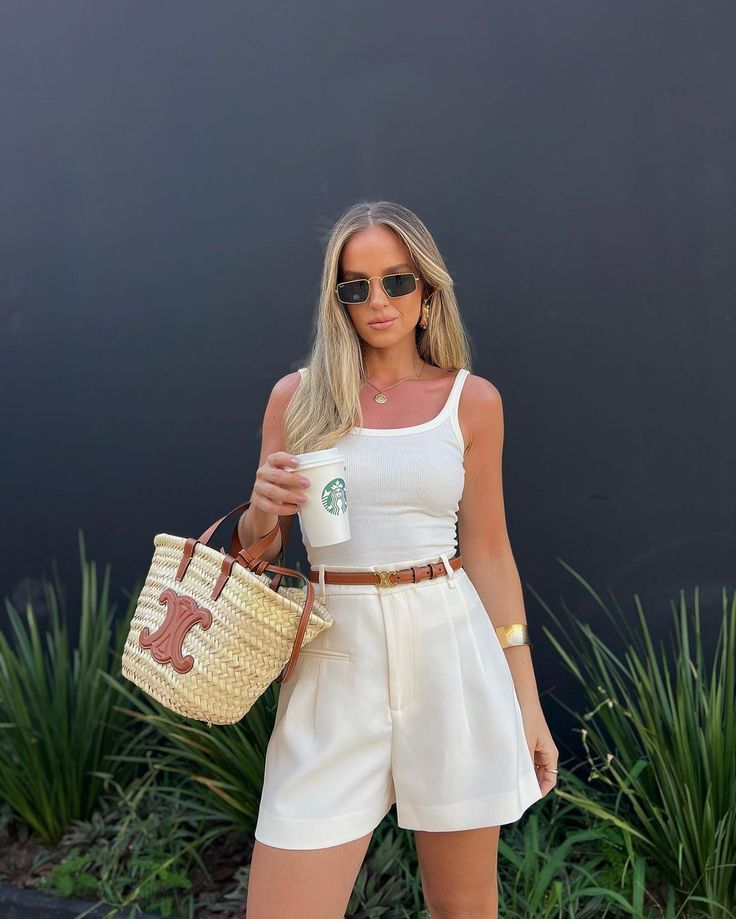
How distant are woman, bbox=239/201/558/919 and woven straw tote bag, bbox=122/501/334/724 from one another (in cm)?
13

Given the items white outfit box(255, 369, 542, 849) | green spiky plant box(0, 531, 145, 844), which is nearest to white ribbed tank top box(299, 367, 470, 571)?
white outfit box(255, 369, 542, 849)

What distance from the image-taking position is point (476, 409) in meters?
2.03

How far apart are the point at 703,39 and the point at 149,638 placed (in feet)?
8.54

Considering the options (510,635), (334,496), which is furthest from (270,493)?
(510,635)

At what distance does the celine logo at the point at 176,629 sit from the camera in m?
1.72

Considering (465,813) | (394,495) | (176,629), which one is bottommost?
(465,813)

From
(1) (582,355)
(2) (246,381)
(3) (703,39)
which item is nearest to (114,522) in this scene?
(2) (246,381)

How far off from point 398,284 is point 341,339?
0.60 feet

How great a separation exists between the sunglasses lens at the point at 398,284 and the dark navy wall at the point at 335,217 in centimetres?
124

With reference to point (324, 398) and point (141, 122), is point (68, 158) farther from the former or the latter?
point (324, 398)

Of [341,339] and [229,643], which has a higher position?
[341,339]

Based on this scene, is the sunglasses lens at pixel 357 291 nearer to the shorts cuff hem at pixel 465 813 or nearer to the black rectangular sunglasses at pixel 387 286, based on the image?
the black rectangular sunglasses at pixel 387 286

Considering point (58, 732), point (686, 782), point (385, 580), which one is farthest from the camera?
point (58, 732)

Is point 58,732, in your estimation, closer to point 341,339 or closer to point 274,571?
point 274,571
